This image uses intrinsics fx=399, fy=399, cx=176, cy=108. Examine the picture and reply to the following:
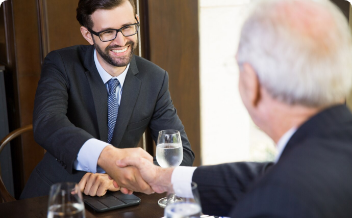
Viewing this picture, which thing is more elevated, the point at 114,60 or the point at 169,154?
the point at 114,60

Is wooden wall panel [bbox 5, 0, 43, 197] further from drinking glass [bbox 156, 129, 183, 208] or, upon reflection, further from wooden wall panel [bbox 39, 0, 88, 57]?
drinking glass [bbox 156, 129, 183, 208]

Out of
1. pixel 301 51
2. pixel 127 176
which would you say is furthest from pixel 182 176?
pixel 301 51

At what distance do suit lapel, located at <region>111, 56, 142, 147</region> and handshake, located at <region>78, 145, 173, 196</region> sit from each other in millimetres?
467

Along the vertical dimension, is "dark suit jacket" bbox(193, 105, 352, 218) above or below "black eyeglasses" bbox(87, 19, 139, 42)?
below

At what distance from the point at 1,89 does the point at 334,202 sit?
2.76 m

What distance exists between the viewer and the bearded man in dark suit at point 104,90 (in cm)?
187

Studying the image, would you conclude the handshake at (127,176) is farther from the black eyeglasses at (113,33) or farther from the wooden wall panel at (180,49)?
the wooden wall panel at (180,49)

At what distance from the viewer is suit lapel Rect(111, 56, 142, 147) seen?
1.95 meters

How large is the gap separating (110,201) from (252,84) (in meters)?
0.68

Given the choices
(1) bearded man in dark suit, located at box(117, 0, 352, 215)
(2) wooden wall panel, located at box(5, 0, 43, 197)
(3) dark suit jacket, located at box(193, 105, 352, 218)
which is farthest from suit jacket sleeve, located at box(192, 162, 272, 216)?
→ (2) wooden wall panel, located at box(5, 0, 43, 197)

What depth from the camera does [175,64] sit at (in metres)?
2.82

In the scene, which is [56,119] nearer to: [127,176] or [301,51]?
[127,176]

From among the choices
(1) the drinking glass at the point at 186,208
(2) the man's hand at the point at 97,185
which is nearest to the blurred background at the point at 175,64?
(2) the man's hand at the point at 97,185

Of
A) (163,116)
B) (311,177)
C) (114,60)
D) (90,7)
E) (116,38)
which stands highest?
(90,7)
